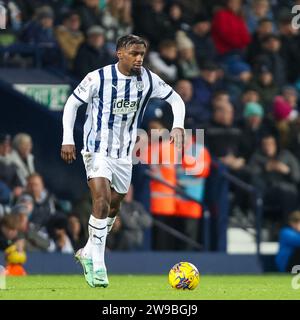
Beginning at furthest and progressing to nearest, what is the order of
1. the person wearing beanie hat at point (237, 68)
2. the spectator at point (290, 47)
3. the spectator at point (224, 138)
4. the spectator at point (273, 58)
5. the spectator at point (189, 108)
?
the spectator at point (290, 47) < the spectator at point (273, 58) < the person wearing beanie hat at point (237, 68) < the spectator at point (189, 108) < the spectator at point (224, 138)

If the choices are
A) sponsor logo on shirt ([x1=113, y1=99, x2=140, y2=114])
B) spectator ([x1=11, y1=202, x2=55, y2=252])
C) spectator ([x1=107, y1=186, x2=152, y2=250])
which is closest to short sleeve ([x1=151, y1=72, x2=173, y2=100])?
sponsor logo on shirt ([x1=113, y1=99, x2=140, y2=114])

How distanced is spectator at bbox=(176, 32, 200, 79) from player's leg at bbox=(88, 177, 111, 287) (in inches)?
323

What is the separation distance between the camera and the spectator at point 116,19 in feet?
69.7

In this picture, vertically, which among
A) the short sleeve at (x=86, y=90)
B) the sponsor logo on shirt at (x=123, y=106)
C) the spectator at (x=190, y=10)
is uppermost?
the spectator at (x=190, y=10)

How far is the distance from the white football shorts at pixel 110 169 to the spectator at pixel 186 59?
771 cm

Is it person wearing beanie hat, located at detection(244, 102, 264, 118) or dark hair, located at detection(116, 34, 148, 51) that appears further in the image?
person wearing beanie hat, located at detection(244, 102, 264, 118)

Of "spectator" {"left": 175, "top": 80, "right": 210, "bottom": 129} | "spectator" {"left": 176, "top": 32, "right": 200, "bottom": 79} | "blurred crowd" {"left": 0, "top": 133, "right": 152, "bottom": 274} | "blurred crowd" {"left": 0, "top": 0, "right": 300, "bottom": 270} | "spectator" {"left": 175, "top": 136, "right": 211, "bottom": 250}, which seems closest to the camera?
"blurred crowd" {"left": 0, "top": 133, "right": 152, "bottom": 274}

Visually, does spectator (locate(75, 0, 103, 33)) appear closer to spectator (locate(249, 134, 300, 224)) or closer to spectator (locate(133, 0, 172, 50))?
spectator (locate(133, 0, 172, 50))

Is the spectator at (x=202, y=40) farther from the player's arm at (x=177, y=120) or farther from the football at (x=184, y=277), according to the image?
the football at (x=184, y=277)

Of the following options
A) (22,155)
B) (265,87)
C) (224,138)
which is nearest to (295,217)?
(224,138)

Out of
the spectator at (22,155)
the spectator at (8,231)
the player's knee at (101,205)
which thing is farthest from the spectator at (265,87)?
the player's knee at (101,205)

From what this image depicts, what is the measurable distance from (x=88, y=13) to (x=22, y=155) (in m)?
3.16

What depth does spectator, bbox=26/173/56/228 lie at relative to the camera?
1783 centimetres
